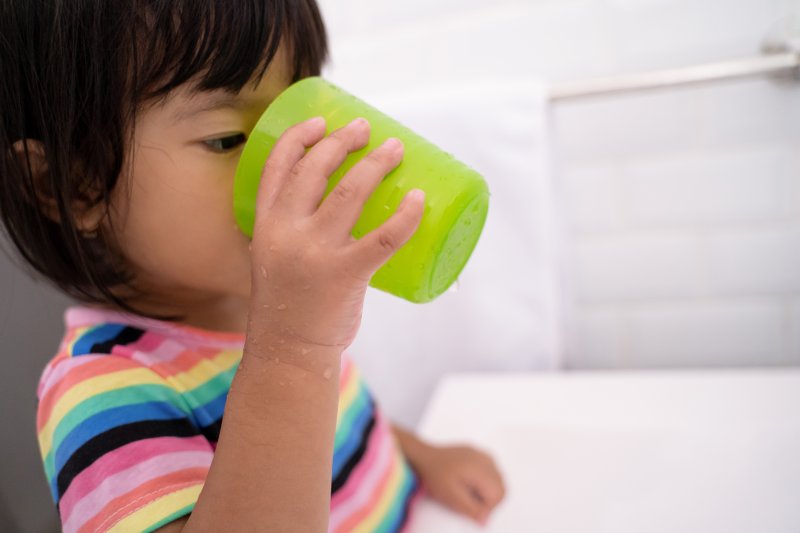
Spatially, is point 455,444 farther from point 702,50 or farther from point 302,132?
point 702,50

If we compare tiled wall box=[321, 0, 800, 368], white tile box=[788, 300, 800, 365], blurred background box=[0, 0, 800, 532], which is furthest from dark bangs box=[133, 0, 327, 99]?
white tile box=[788, 300, 800, 365]

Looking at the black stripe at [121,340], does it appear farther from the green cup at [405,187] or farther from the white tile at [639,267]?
the white tile at [639,267]

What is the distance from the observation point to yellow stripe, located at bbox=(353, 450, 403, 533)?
23.8 inches

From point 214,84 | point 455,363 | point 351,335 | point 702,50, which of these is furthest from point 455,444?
point 702,50

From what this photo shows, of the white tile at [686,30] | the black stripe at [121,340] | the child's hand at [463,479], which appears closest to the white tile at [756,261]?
the white tile at [686,30]

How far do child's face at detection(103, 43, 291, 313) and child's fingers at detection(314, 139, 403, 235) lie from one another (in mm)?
111

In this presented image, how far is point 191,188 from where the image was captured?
470 mm

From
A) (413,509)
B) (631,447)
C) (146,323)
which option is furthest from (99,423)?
(631,447)

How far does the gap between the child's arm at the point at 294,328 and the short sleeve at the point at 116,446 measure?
31 millimetres

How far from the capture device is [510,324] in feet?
3.09

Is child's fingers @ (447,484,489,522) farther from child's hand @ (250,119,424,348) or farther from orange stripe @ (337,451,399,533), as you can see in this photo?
child's hand @ (250,119,424,348)

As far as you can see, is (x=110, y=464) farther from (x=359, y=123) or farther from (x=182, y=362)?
(x=359, y=123)

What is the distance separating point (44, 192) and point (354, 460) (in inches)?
14.0

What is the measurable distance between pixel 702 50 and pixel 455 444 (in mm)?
633
